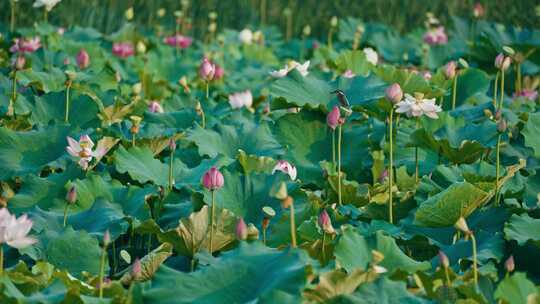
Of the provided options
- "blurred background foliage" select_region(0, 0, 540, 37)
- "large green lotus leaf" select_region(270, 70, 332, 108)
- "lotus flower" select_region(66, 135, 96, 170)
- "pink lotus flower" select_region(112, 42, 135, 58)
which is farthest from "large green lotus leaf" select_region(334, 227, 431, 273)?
"blurred background foliage" select_region(0, 0, 540, 37)

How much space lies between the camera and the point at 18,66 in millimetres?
3865

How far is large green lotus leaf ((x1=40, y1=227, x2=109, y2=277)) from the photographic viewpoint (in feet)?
8.76

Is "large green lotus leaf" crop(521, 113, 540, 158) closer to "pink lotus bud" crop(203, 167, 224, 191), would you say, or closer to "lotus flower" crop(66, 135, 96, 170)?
"pink lotus bud" crop(203, 167, 224, 191)

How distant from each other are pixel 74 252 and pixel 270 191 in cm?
48

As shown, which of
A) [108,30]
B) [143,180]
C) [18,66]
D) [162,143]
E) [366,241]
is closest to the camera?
[366,241]

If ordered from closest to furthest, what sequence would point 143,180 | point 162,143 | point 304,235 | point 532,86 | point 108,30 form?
1. point 304,235
2. point 143,180
3. point 162,143
4. point 532,86
5. point 108,30

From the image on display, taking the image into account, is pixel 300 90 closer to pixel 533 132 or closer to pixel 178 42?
pixel 533 132

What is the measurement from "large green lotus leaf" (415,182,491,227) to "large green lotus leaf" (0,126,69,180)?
1.15 meters

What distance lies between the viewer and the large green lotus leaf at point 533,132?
335cm

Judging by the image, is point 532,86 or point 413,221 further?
point 532,86

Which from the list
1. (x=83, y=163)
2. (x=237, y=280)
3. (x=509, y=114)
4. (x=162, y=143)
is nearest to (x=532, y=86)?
(x=509, y=114)

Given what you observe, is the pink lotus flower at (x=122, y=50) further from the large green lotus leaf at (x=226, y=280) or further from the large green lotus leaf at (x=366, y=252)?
the large green lotus leaf at (x=226, y=280)

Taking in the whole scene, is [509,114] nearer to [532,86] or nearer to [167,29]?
[532,86]

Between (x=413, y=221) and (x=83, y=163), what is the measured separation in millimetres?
937
